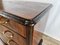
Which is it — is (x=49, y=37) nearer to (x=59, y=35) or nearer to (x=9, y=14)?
(x=59, y=35)

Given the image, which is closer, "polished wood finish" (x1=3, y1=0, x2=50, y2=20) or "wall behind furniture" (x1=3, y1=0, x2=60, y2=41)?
"polished wood finish" (x1=3, y1=0, x2=50, y2=20)

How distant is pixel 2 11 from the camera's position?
0.72 metres

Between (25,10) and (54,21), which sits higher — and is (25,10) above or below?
above

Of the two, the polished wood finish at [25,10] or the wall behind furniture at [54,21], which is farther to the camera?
the wall behind furniture at [54,21]

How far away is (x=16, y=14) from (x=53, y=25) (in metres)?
0.93

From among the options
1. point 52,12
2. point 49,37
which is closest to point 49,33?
point 49,37

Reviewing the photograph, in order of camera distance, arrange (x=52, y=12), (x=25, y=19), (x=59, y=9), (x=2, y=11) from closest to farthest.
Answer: (x=25, y=19), (x=2, y=11), (x=59, y=9), (x=52, y=12)

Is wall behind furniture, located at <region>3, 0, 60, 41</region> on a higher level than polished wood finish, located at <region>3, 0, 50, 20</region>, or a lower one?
lower

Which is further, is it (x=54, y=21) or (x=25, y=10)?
(x=54, y=21)

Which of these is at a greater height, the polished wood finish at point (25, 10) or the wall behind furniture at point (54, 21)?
the polished wood finish at point (25, 10)

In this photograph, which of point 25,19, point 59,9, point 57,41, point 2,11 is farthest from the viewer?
point 57,41

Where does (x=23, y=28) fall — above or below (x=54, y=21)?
above

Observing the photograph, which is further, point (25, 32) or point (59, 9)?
point (59, 9)

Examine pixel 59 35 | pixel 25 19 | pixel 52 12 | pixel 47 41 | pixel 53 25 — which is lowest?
pixel 47 41
